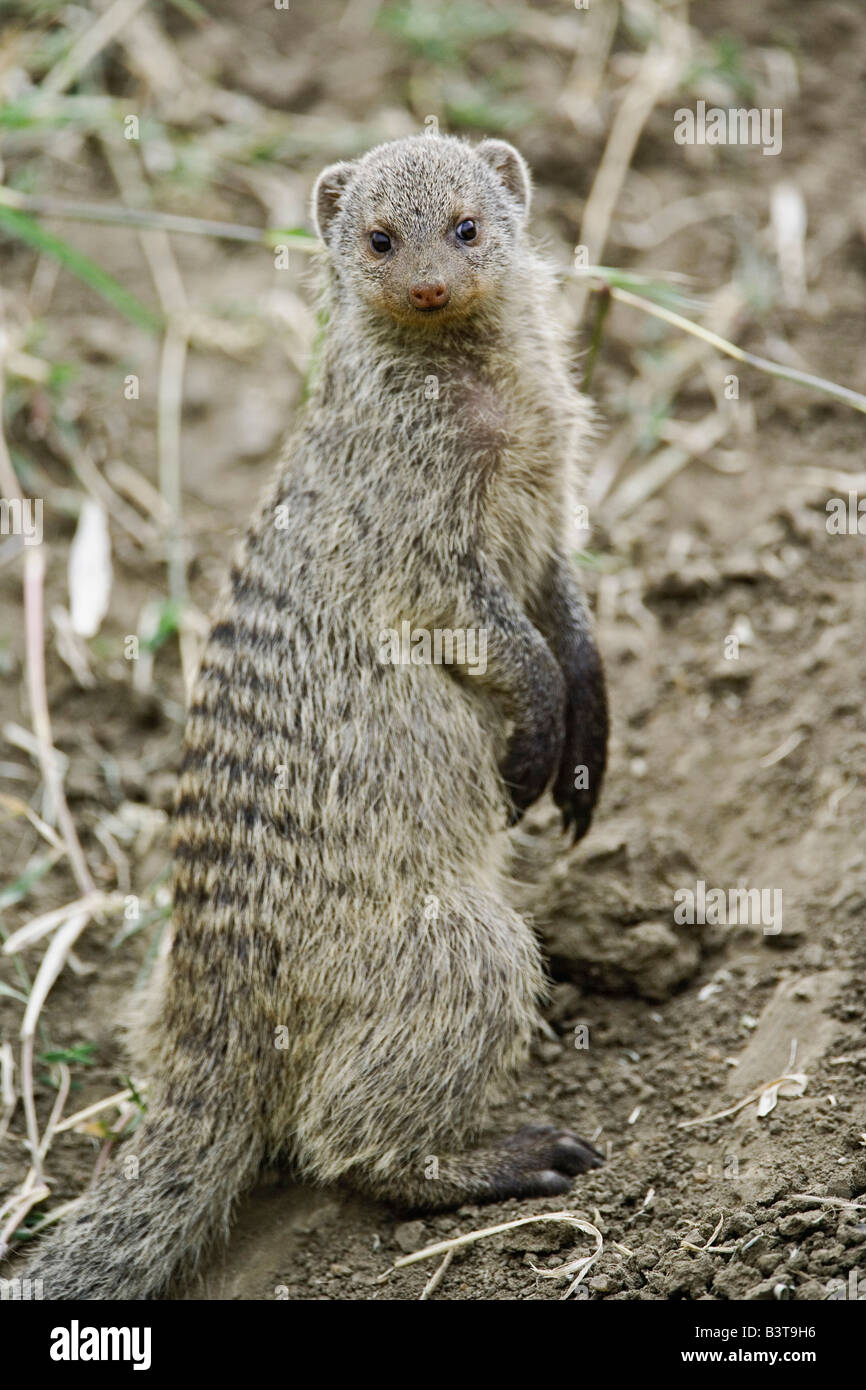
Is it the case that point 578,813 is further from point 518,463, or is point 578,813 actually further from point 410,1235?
point 410,1235

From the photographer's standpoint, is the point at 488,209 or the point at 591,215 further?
the point at 591,215

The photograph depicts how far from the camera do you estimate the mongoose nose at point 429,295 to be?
148 inches

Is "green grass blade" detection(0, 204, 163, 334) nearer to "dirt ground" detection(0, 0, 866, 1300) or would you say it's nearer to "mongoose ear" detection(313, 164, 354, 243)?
"dirt ground" detection(0, 0, 866, 1300)

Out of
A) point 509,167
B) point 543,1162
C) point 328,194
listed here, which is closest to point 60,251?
point 328,194

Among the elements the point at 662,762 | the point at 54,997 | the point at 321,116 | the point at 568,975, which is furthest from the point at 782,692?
the point at 321,116

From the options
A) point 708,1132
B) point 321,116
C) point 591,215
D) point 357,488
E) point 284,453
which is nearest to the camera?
point 708,1132

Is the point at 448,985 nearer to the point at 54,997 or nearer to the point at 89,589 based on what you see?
the point at 54,997

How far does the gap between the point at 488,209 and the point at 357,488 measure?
3.08 feet

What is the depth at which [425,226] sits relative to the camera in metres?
3.93

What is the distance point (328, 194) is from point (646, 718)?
2.17m

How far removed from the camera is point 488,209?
13.7 ft

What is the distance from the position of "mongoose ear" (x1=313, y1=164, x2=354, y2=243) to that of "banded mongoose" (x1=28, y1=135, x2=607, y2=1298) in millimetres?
Answer: 21

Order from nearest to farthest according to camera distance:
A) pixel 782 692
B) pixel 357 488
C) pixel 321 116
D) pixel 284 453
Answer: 1. pixel 357 488
2. pixel 284 453
3. pixel 782 692
4. pixel 321 116

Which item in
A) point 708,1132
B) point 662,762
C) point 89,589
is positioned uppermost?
point 89,589
